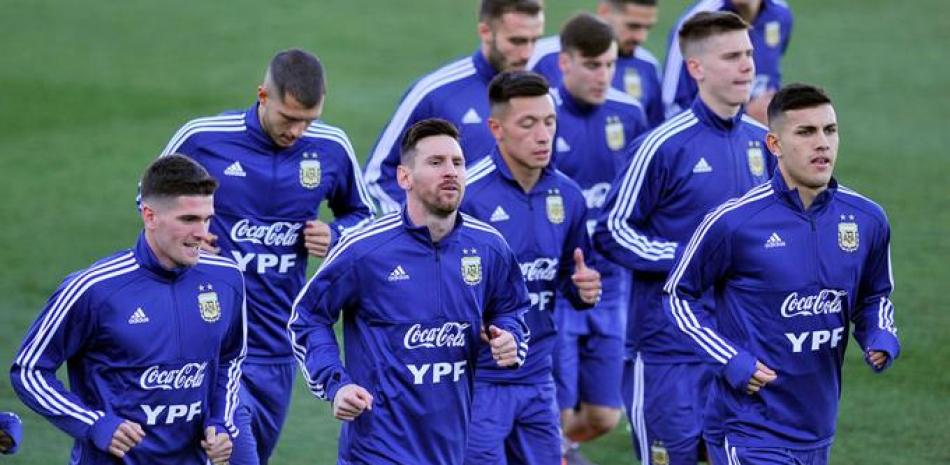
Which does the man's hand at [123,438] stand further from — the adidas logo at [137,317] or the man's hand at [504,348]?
Result: the man's hand at [504,348]

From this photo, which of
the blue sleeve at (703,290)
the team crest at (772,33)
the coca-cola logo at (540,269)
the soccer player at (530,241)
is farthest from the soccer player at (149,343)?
the team crest at (772,33)

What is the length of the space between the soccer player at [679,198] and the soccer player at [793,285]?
43.1 inches

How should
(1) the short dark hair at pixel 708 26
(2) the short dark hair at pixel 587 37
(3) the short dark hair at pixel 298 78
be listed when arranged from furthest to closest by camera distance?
(2) the short dark hair at pixel 587 37
(1) the short dark hair at pixel 708 26
(3) the short dark hair at pixel 298 78

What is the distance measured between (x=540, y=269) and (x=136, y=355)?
86.2 inches

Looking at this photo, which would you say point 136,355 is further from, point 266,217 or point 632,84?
point 632,84

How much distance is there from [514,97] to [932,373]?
4787mm

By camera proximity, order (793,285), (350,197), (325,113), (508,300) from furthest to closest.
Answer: (325,113) < (350,197) < (508,300) < (793,285)

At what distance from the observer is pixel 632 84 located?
11.7 meters

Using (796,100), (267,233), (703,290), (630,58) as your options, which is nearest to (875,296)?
(703,290)

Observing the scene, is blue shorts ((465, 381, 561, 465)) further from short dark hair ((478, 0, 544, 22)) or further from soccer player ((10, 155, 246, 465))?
short dark hair ((478, 0, 544, 22))

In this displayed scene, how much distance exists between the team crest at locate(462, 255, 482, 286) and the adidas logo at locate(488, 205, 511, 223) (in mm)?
1046

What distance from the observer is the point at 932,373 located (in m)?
12.2

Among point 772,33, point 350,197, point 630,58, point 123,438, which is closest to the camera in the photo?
point 123,438

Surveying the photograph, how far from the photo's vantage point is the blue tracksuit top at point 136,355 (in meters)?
6.97
